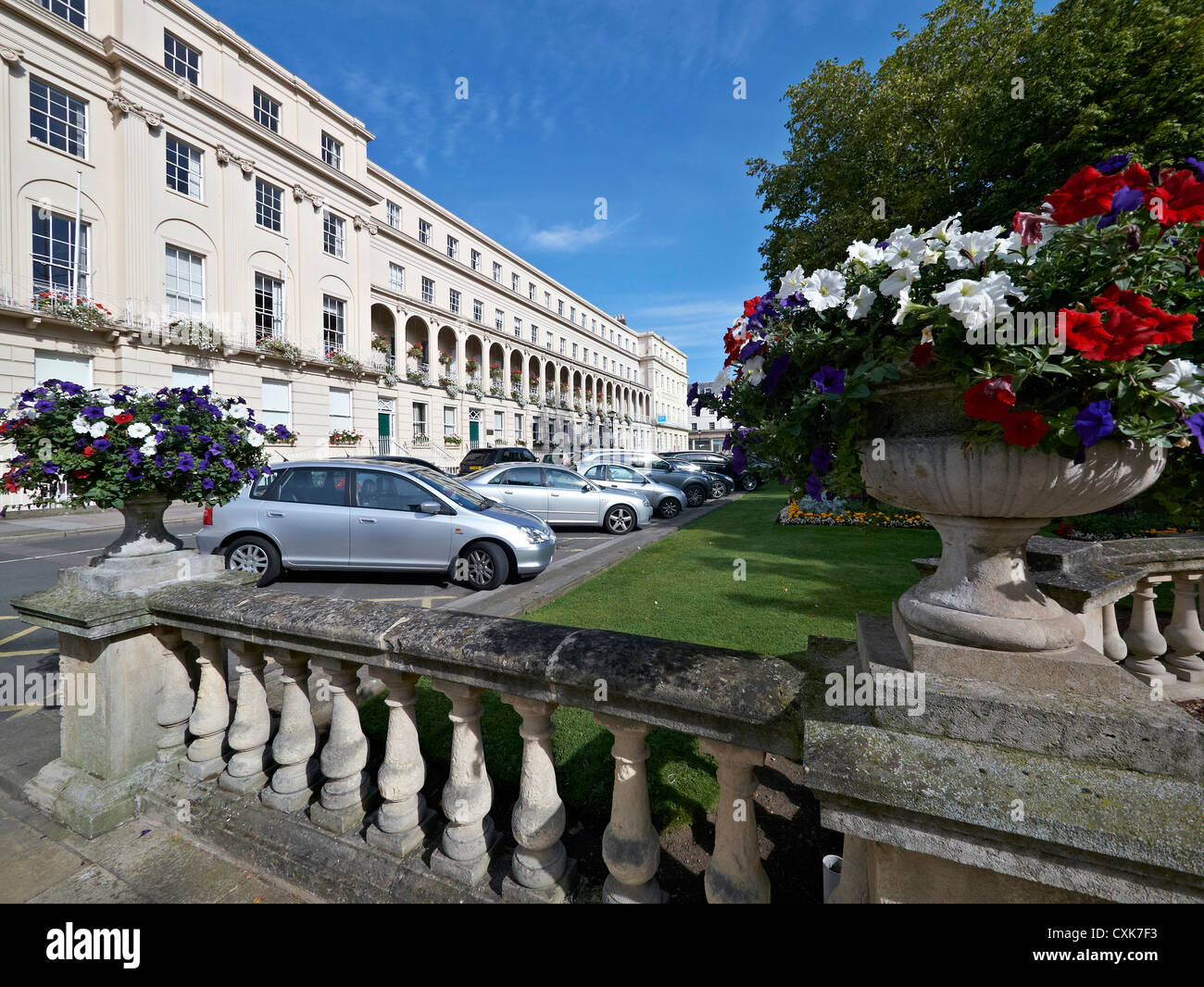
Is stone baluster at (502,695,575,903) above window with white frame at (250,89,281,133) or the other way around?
the other way around

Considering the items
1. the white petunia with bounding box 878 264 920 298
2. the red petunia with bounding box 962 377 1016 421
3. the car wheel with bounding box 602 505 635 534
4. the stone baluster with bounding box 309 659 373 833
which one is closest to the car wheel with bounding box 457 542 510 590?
the stone baluster with bounding box 309 659 373 833

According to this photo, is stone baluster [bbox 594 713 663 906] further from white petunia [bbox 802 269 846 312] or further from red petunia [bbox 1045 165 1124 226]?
red petunia [bbox 1045 165 1124 226]

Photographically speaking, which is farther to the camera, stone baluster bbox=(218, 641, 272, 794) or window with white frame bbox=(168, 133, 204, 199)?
window with white frame bbox=(168, 133, 204, 199)

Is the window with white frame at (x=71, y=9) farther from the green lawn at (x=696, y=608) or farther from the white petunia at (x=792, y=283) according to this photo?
the white petunia at (x=792, y=283)

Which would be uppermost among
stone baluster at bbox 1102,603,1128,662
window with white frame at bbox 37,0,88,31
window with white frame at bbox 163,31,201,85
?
window with white frame at bbox 163,31,201,85

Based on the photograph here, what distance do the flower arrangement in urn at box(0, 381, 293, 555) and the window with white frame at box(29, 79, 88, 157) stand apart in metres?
19.4

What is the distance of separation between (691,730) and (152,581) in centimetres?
264

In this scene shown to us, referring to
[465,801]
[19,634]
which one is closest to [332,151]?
[19,634]

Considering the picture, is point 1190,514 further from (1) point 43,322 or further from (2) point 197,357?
(2) point 197,357

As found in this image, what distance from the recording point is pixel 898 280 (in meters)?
1.32

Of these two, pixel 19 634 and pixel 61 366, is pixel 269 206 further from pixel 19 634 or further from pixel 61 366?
pixel 19 634

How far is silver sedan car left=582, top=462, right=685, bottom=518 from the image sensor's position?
14656 mm

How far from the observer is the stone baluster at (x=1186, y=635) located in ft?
10.4

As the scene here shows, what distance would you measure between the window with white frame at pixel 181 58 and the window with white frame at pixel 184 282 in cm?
556
